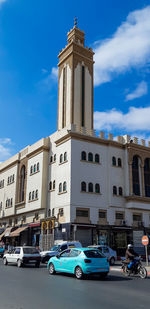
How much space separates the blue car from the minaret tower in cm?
2516

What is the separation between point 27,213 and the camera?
3928 cm

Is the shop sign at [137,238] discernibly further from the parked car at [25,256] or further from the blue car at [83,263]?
the blue car at [83,263]

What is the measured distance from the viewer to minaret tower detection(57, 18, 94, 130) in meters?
38.6

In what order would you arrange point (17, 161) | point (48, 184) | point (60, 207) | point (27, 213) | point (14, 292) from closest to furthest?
point (14, 292) < point (60, 207) < point (48, 184) < point (27, 213) < point (17, 161)

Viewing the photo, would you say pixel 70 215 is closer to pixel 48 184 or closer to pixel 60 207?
pixel 60 207

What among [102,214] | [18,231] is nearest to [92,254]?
[102,214]

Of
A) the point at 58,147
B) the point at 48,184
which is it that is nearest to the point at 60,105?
the point at 58,147

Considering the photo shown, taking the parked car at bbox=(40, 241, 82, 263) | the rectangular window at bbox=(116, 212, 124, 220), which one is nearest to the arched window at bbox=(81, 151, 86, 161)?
the rectangular window at bbox=(116, 212, 124, 220)

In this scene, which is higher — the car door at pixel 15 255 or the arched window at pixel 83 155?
the arched window at pixel 83 155

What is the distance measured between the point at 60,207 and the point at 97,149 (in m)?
7.60

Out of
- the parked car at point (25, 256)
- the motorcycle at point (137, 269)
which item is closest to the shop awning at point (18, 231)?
the parked car at point (25, 256)

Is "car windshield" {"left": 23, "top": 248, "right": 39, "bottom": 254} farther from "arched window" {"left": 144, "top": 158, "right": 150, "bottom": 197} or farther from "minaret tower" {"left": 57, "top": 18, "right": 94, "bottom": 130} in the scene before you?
"minaret tower" {"left": 57, "top": 18, "right": 94, "bottom": 130}

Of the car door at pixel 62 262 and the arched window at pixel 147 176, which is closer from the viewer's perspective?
the car door at pixel 62 262

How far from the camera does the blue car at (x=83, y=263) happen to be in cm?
1257
